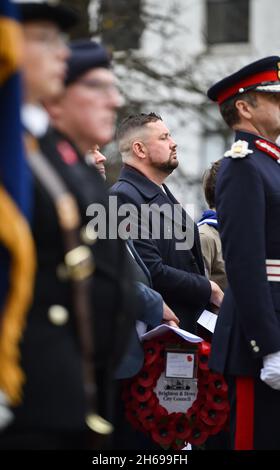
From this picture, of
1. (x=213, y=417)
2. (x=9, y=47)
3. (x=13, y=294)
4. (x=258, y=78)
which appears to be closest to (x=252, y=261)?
(x=258, y=78)

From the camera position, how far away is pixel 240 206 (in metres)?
4.98

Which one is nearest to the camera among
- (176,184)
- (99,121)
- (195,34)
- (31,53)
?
(31,53)

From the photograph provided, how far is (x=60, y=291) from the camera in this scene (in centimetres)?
319

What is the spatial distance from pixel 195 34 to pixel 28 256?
23.3 meters

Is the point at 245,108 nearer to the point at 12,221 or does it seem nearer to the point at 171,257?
the point at 171,257

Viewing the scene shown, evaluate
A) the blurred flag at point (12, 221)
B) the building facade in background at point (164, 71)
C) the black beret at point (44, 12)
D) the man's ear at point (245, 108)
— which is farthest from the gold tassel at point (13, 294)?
the building facade in background at point (164, 71)

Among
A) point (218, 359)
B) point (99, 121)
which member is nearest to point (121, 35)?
point (218, 359)

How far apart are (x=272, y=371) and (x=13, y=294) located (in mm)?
2086

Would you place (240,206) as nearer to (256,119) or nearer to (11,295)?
(256,119)

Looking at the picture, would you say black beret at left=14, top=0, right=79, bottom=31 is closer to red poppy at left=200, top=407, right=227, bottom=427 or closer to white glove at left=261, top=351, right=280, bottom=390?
white glove at left=261, top=351, right=280, bottom=390

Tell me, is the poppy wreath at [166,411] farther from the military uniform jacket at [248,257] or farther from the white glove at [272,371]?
the white glove at [272,371]

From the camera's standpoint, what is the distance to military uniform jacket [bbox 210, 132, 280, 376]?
490 cm

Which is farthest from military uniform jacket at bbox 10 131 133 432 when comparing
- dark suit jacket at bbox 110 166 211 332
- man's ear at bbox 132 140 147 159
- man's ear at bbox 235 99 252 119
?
man's ear at bbox 132 140 147 159

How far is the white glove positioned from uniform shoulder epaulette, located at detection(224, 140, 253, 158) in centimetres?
87
